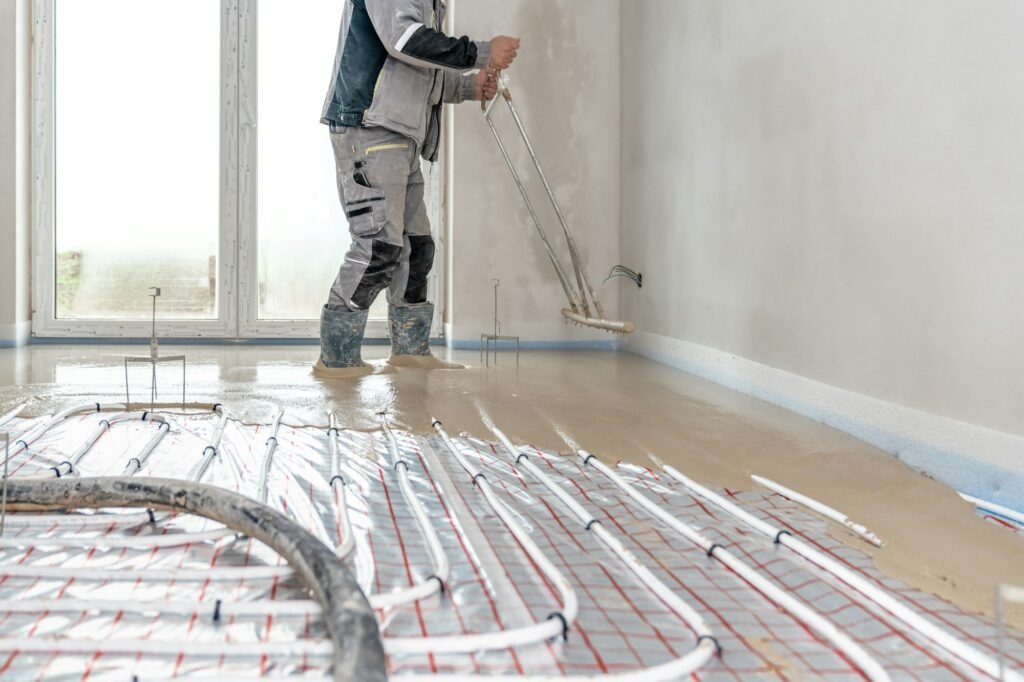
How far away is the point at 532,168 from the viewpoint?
4.92 meters

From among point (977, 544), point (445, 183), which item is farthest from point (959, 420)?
point (445, 183)

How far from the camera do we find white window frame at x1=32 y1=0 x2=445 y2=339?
4852 millimetres

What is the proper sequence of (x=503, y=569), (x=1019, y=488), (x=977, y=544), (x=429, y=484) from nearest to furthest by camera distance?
1. (x=503, y=569)
2. (x=977, y=544)
3. (x=1019, y=488)
4. (x=429, y=484)

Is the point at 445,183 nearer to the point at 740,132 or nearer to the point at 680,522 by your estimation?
the point at 740,132

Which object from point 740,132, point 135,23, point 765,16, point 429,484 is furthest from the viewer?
point 135,23

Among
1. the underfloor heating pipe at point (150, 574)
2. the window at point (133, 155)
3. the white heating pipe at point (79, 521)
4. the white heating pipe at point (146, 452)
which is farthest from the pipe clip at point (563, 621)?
the window at point (133, 155)

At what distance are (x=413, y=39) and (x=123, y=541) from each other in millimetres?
2373

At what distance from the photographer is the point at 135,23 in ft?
16.1

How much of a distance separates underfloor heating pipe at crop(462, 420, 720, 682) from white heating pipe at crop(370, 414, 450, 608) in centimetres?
A: 22

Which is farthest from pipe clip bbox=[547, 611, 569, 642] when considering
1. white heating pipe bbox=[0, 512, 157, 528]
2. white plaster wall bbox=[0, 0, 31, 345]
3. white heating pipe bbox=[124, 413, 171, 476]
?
white plaster wall bbox=[0, 0, 31, 345]

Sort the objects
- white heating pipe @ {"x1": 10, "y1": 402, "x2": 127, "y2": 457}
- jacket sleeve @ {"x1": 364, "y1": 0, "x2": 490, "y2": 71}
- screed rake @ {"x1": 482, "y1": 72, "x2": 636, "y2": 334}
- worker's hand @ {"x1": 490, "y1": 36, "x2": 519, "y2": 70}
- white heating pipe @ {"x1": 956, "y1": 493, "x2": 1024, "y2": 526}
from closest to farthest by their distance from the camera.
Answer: white heating pipe @ {"x1": 956, "y1": 493, "x2": 1024, "y2": 526} < white heating pipe @ {"x1": 10, "y1": 402, "x2": 127, "y2": 457} < jacket sleeve @ {"x1": 364, "y1": 0, "x2": 490, "y2": 71} < worker's hand @ {"x1": 490, "y1": 36, "x2": 519, "y2": 70} < screed rake @ {"x1": 482, "y1": 72, "x2": 636, "y2": 334}

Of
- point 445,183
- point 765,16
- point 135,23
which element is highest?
point 135,23

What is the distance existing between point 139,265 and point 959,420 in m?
4.19

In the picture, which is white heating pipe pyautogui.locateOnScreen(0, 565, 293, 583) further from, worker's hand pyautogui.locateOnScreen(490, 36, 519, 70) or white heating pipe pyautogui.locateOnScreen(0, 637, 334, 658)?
worker's hand pyautogui.locateOnScreen(490, 36, 519, 70)
